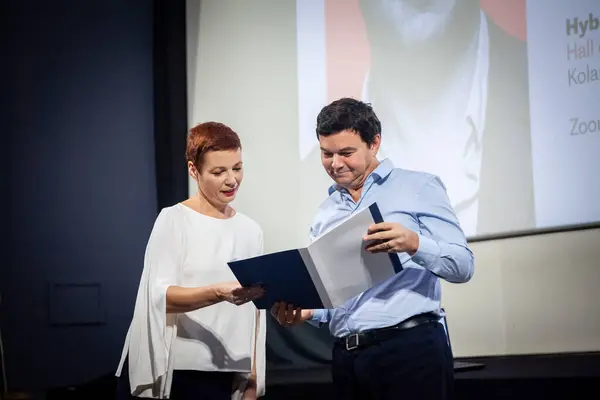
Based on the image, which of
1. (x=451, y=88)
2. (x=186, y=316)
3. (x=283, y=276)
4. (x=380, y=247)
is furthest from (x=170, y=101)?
(x=380, y=247)

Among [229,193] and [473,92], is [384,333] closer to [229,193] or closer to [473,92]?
[229,193]

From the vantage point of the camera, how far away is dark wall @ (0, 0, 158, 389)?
174 inches

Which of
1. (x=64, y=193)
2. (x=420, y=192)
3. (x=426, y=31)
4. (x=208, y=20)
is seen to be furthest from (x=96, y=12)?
(x=420, y=192)

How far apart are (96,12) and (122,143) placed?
814mm

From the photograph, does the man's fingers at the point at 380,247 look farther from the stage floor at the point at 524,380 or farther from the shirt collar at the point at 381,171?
the stage floor at the point at 524,380

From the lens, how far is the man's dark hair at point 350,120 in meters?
1.98

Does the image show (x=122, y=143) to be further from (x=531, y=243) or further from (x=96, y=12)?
(x=531, y=243)

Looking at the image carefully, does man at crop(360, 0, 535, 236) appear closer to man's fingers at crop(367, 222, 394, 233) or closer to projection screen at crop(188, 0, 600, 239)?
projection screen at crop(188, 0, 600, 239)

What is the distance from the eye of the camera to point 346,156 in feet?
6.52

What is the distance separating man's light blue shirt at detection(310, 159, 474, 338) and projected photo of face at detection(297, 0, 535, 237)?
1542mm

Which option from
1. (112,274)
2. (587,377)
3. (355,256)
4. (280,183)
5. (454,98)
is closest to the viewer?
(355,256)

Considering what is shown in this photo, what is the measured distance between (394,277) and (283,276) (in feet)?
0.93

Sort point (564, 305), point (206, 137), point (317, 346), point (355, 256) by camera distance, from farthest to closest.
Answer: point (317, 346), point (564, 305), point (206, 137), point (355, 256)

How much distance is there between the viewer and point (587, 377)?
8.42 ft
